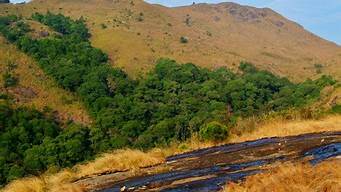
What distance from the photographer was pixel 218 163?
1903cm

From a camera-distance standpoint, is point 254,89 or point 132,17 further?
point 132,17

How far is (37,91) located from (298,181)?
108 meters

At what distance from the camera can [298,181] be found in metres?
10.6

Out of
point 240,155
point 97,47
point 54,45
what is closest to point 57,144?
point 54,45

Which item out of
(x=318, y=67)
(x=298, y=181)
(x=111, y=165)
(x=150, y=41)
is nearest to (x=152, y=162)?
(x=111, y=165)

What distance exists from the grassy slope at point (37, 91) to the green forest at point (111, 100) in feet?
6.80

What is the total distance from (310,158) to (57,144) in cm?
7926

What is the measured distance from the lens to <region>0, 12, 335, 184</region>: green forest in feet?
297

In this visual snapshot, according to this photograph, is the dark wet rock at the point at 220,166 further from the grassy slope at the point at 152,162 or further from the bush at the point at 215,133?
the bush at the point at 215,133

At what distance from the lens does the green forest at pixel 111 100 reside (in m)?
90.5

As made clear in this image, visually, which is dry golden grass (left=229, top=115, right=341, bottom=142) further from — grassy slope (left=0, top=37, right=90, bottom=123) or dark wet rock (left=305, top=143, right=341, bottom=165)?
grassy slope (left=0, top=37, right=90, bottom=123)

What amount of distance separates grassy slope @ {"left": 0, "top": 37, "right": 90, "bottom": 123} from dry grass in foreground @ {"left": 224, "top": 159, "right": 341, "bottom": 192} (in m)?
99.2

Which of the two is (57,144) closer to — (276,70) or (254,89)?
(254,89)

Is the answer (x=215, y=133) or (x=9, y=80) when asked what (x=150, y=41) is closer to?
(x=9, y=80)
